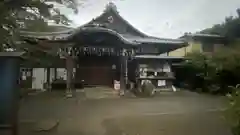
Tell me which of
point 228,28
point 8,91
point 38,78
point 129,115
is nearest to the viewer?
point 8,91

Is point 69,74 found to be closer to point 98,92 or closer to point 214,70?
point 98,92

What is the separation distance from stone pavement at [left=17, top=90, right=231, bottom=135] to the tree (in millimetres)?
431

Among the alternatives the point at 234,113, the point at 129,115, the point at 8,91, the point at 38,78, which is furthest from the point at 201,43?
the point at 8,91

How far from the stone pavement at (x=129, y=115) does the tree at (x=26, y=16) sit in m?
0.43

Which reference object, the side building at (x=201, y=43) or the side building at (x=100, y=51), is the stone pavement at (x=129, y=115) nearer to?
the side building at (x=100, y=51)

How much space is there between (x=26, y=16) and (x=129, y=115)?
3.02 ft

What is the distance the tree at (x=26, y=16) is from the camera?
5.06ft

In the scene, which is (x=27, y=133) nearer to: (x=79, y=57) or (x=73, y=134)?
(x=73, y=134)

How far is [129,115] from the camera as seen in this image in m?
1.68

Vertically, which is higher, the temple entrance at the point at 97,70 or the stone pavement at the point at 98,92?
the temple entrance at the point at 97,70

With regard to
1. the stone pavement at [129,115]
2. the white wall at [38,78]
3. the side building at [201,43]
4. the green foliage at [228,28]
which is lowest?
the stone pavement at [129,115]

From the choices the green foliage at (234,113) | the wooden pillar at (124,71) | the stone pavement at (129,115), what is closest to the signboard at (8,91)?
the stone pavement at (129,115)

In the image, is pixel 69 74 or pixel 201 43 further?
pixel 201 43

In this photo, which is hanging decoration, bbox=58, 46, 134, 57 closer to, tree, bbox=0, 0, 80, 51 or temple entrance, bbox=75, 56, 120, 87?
temple entrance, bbox=75, 56, 120, 87
